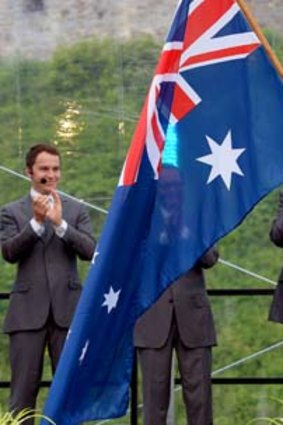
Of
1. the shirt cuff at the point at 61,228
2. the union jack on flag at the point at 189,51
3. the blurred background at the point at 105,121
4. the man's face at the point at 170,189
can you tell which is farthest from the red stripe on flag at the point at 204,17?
the blurred background at the point at 105,121

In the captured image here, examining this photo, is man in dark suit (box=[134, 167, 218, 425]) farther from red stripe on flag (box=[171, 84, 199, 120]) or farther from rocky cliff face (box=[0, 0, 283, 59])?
rocky cliff face (box=[0, 0, 283, 59])

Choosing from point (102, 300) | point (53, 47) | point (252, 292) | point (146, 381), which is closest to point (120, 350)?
point (102, 300)

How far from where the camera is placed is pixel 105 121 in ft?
30.4

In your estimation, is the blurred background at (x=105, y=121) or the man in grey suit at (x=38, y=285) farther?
the blurred background at (x=105, y=121)

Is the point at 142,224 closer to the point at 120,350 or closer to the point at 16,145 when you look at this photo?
the point at 120,350

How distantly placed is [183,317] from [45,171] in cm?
97

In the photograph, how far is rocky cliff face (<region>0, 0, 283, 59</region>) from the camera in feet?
30.6

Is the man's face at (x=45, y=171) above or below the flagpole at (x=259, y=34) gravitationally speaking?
below

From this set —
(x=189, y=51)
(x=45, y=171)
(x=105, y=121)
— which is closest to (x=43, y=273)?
(x=45, y=171)

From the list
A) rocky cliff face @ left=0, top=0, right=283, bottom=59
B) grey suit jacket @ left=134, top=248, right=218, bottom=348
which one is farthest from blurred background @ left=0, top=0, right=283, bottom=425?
grey suit jacket @ left=134, top=248, right=218, bottom=348

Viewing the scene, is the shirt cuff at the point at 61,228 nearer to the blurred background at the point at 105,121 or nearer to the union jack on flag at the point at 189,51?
the union jack on flag at the point at 189,51

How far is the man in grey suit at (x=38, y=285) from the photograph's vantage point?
7773 mm

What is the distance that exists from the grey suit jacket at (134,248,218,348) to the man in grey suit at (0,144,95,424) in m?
0.39

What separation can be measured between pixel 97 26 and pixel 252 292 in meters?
1.78
